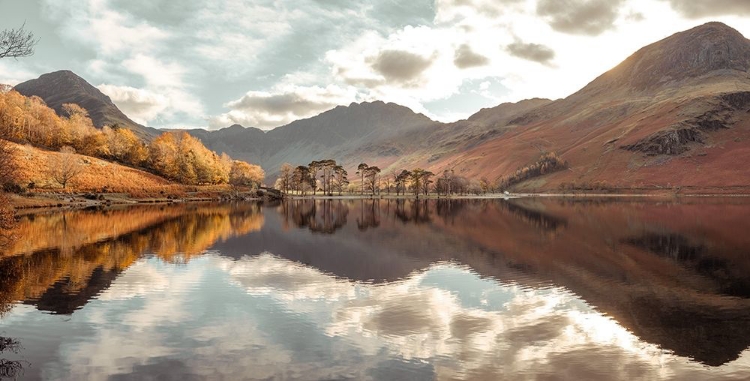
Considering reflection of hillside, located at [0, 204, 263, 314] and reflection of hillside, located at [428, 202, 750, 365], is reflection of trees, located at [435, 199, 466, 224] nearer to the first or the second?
reflection of hillside, located at [428, 202, 750, 365]

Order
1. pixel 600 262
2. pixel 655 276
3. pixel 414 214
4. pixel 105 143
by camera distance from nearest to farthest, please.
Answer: pixel 655 276
pixel 600 262
pixel 414 214
pixel 105 143

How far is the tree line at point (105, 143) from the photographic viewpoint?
146 meters

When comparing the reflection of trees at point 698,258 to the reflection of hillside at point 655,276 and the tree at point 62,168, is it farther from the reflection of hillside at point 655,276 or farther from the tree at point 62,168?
the tree at point 62,168

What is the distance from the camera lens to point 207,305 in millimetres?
23172

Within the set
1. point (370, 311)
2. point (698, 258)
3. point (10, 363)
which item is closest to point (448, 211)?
point (698, 258)

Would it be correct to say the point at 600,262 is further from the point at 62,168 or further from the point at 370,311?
the point at 62,168

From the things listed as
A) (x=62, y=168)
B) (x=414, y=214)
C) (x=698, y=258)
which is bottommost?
(x=698, y=258)

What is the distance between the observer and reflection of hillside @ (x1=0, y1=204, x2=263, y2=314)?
23797mm

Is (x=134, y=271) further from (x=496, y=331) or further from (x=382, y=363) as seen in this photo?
(x=496, y=331)

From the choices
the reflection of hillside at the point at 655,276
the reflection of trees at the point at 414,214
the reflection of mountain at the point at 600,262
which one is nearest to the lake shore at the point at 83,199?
the reflection of mountain at the point at 600,262

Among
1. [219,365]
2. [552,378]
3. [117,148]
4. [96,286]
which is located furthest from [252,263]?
[117,148]

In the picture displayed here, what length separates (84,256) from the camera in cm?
3534

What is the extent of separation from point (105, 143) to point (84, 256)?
14163 centimetres

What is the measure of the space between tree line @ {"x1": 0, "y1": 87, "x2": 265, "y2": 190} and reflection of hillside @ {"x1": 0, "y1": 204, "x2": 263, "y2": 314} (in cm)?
10458
